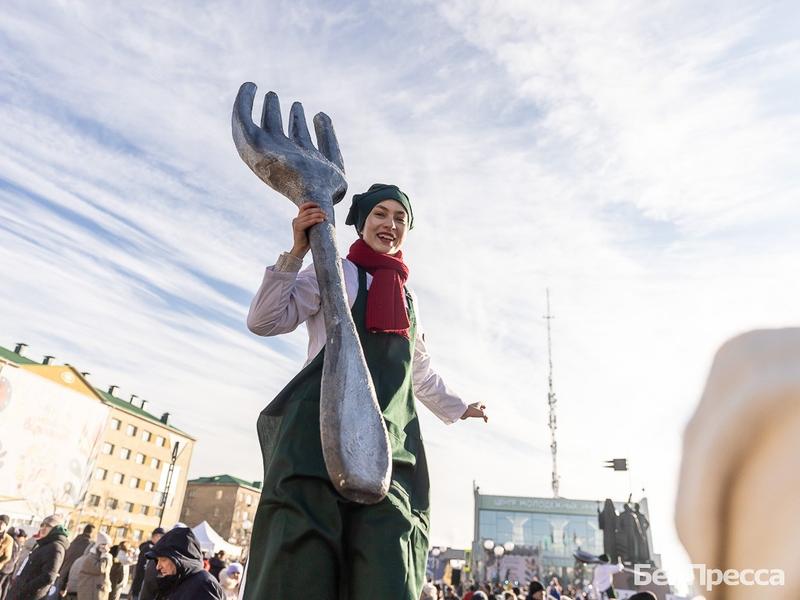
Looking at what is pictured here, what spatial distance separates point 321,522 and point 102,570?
740 cm

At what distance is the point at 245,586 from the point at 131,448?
5991cm

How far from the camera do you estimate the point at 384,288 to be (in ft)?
6.83

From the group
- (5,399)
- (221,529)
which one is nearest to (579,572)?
(5,399)

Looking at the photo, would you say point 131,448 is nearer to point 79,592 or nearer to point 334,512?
point 79,592

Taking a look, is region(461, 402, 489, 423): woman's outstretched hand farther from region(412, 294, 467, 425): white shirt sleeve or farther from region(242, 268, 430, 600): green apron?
region(242, 268, 430, 600): green apron

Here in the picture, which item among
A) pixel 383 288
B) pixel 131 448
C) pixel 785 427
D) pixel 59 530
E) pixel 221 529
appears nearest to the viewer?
pixel 785 427

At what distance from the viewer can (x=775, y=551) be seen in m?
0.57

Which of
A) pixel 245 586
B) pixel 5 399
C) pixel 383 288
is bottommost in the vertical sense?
pixel 245 586

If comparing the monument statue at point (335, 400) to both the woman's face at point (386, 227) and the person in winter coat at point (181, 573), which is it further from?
the person in winter coat at point (181, 573)

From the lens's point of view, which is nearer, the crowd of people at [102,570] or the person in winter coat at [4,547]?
the crowd of people at [102,570]

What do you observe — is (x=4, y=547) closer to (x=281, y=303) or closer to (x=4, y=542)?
(x=4, y=542)

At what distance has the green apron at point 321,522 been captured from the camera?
1534 mm

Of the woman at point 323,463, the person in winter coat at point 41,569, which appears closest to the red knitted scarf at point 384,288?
the woman at point 323,463

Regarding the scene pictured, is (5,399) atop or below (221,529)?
atop
